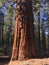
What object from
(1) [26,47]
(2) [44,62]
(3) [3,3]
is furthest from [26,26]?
A: (3) [3,3]

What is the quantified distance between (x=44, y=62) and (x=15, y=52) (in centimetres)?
292

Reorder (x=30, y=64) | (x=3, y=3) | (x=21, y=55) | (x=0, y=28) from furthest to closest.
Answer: (x=0, y=28) → (x=3, y=3) → (x=21, y=55) → (x=30, y=64)

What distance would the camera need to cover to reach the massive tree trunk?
39.4ft

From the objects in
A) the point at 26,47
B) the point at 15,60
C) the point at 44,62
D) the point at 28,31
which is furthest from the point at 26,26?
the point at 44,62

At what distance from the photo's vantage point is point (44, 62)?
9.79 metres

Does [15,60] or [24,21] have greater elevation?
[24,21]

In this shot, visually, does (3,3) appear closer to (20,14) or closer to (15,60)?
(20,14)

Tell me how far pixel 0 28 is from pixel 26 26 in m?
38.5

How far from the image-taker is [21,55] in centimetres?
1193

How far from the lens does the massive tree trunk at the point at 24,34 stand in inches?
472

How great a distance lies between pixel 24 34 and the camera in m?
12.1

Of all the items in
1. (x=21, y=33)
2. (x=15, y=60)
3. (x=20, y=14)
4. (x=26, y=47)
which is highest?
(x=20, y=14)

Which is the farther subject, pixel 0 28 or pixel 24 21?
pixel 0 28

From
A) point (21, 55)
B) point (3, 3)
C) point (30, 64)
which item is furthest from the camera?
point (3, 3)
